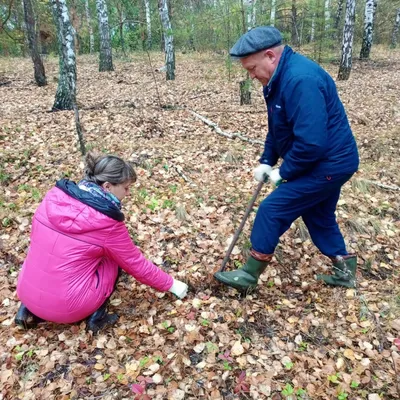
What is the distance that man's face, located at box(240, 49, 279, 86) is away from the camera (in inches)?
106

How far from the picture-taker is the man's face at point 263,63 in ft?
8.80

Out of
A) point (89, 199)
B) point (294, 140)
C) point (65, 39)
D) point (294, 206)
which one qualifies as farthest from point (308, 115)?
point (65, 39)

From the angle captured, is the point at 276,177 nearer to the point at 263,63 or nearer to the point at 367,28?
the point at 263,63

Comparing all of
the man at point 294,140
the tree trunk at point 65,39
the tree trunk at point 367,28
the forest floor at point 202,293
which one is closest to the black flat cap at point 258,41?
the man at point 294,140

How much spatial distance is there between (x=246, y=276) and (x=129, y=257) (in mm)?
1169

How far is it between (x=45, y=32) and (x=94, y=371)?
2439cm

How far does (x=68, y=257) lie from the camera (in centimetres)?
264

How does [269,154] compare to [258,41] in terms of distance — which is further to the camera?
[269,154]

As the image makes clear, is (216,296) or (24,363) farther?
(216,296)

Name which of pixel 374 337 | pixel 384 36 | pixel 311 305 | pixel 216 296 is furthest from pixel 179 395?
pixel 384 36

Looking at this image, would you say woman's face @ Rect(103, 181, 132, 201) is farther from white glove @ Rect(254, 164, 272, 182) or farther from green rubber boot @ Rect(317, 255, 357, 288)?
green rubber boot @ Rect(317, 255, 357, 288)

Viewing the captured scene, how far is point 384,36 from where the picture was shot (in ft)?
80.4

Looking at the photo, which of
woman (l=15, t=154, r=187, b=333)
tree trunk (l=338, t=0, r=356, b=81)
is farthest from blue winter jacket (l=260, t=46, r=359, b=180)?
tree trunk (l=338, t=0, r=356, b=81)

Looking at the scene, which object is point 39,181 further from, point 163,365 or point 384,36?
point 384,36
